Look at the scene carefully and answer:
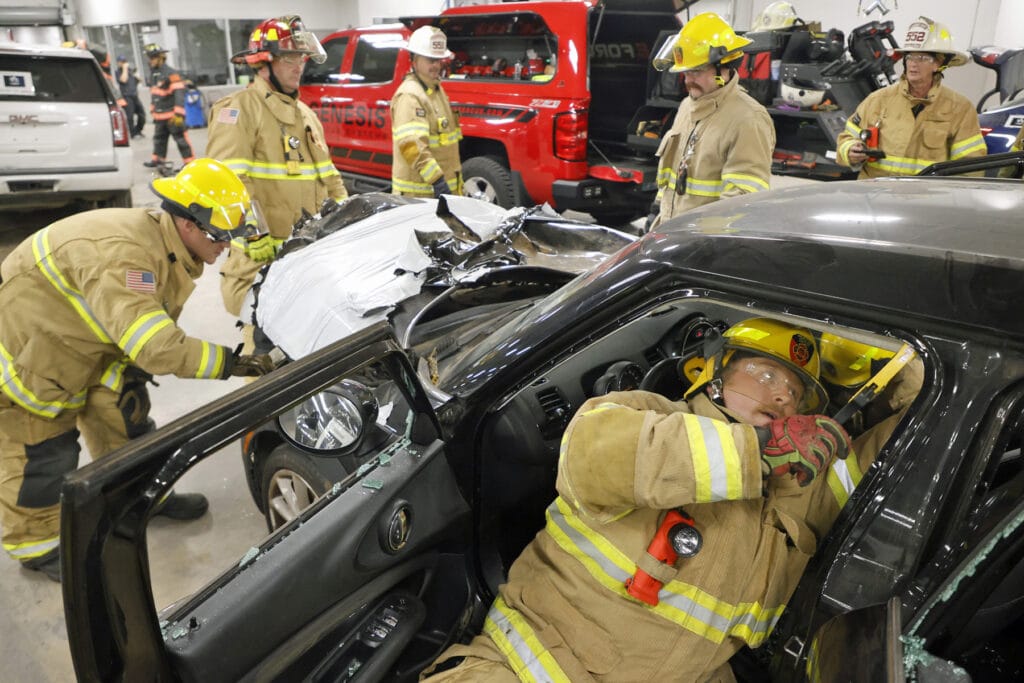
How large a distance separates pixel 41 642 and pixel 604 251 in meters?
2.41

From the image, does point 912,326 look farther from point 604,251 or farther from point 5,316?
point 5,316

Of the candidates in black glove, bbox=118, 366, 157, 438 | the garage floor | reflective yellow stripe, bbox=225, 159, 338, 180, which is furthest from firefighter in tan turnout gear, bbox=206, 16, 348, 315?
black glove, bbox=118, 366, 157, 438

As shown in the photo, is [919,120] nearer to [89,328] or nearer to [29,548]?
[89,328]

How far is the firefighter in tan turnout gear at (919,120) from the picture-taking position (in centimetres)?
384

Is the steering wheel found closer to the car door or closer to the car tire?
the car door

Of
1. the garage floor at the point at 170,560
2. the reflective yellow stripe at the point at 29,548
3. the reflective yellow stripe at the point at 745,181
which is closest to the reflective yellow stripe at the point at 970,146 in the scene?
the reflective yellow stripe at the point at 745,181

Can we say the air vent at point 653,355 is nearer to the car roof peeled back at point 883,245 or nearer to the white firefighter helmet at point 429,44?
the car roof peeled back at point 883,245

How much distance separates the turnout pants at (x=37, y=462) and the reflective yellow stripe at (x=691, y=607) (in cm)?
205

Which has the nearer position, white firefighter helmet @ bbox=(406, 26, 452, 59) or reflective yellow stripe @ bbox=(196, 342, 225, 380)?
reflective yellow stripe @ bbox=(196, 342, 225, 380)

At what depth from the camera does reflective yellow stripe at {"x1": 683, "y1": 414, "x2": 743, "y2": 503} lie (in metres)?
1.12

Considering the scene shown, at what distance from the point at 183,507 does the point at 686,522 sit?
91.9 inches

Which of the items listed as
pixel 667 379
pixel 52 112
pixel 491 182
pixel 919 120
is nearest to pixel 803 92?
pixel 919 120

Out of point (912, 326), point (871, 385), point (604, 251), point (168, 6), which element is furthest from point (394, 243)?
Result: point (168, 6)

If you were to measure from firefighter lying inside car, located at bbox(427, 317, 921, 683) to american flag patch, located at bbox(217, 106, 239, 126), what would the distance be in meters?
3.19
